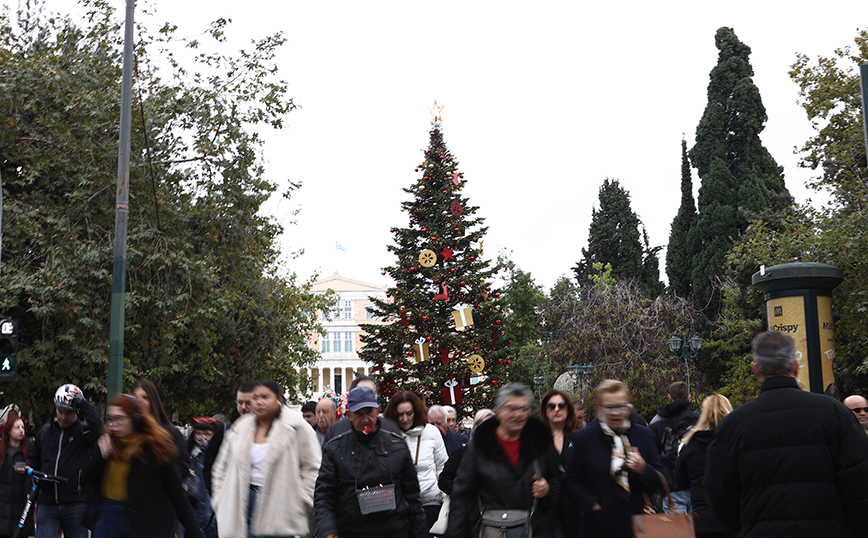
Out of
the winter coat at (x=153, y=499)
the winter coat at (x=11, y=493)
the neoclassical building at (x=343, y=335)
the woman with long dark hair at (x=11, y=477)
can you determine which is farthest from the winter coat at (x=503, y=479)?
the neoclassical building at (x=343, y=335)

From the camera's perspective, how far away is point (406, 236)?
37375 mm

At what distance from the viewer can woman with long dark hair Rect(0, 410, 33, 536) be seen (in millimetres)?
9812

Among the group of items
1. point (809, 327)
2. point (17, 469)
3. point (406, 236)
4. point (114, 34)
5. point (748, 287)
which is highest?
point (114, 34)

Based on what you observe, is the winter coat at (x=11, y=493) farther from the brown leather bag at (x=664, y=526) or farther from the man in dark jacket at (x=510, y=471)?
the brown leather bag at (x=664, y=526)

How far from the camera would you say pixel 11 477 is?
992 cm

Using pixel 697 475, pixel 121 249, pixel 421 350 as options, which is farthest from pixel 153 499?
pixel 421 350

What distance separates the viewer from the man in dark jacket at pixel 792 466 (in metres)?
4.32

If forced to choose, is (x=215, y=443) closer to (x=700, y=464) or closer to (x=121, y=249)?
(x=700, y=464)

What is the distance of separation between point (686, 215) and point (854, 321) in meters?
25.7

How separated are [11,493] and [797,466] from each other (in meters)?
8.55

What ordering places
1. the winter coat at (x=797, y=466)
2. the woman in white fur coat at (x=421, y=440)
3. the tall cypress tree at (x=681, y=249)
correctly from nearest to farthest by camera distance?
the winter coat at (x=797, y=466), the woman in white fur coat at (x=421, y=440), the tall cypress tree at (x=681, y=249)

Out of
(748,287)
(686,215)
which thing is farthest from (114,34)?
(686,215)

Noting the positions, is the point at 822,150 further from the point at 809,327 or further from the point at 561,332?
the point at 561,332

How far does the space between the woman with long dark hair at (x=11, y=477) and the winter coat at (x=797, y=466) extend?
26.2ft
